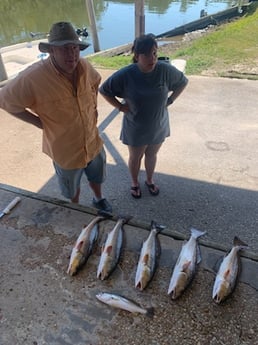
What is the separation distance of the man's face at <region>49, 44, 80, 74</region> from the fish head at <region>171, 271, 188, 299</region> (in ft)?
5.85

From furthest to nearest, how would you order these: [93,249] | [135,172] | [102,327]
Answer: [135,172] → [93,249] → [102,327]

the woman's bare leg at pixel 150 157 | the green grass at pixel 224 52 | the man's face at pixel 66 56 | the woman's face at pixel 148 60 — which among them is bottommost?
the green grass at pixel 224 52

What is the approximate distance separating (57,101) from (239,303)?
2.04 m

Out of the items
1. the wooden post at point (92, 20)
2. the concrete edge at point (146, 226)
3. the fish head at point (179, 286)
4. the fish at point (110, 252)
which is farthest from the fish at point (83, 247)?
the wooden post at point (92, 20)

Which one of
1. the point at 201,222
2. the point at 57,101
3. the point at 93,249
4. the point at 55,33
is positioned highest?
the point at 55,33

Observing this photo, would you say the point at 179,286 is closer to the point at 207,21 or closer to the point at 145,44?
the point at 145,44

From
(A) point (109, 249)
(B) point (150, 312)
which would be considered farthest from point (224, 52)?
(B) point (150, 312)

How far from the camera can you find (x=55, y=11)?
65.1 ft

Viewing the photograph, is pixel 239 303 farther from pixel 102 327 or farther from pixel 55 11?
pixel 55 11

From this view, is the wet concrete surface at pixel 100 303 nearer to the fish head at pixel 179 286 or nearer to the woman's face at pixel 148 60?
the fish head at pixel 179 286

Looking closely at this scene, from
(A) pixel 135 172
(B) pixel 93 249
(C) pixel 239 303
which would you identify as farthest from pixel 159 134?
(C) pixel 239 303

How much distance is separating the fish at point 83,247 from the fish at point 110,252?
0.40 ft

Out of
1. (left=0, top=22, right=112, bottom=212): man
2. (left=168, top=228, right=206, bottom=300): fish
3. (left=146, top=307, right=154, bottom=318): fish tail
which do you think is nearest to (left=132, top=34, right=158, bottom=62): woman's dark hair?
(left=0, top=22, right=112, bottom=212): man

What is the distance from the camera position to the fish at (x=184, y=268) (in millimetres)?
2211
